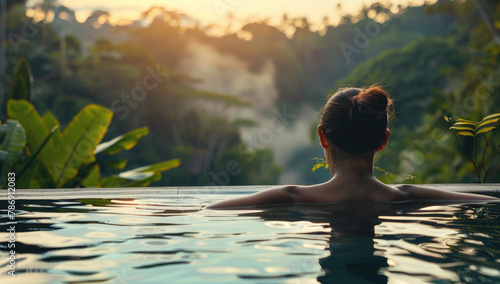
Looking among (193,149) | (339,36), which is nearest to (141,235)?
(193,149)

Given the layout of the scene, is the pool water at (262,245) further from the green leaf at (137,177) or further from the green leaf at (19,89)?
the green leaf at (19,89)

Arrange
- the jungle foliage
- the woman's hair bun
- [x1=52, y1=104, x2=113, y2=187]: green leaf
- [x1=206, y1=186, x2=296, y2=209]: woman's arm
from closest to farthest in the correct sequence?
1. the woman's hair bun
2. [x1=206, y1=186, x2=296, y2=209]: woman's arm
3. [x1=52, y1=104, x2=113, y2=187]: green leaf
4. the jungle foliage

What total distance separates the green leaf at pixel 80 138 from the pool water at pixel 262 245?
9.82 ft

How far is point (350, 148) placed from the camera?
261 centimetres

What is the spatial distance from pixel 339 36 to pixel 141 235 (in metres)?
53.7

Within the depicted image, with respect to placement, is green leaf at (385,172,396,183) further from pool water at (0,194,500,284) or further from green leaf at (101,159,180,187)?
green leaf at (101,159,180,187)

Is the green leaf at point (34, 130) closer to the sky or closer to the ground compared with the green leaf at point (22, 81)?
closer to the ground

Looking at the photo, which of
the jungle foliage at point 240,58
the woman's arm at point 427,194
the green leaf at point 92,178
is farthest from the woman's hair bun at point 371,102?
the jungle foliage at point 240,58

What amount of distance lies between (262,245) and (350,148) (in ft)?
2.76

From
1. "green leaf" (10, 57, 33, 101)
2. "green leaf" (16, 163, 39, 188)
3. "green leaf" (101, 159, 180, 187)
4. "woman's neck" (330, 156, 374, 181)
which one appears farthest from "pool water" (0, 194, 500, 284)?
"green leaf" (10, 57, 33, 101)

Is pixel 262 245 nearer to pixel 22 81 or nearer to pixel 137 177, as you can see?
pixel 137 177

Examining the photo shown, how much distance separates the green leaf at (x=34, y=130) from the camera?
19.3ft

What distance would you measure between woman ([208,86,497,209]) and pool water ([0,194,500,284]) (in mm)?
63

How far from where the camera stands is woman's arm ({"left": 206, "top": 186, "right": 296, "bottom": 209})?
2828 mm
